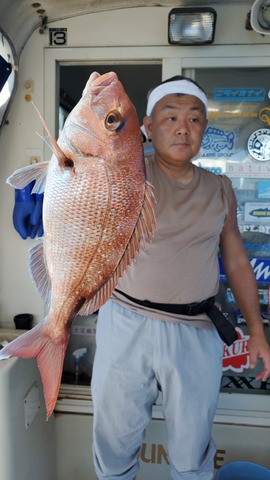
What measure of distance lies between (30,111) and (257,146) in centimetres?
164

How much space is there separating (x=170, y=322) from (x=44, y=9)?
2166mm

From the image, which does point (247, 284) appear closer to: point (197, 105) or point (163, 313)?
point (163, 313)

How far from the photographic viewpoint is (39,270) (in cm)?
129

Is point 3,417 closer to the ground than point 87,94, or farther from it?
closer to the ground

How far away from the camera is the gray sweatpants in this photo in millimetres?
1769

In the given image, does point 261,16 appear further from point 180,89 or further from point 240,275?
point 240,275

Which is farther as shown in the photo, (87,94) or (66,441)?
(66,441)

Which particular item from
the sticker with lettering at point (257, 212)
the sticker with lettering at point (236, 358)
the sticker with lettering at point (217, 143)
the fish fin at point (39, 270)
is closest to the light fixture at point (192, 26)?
the sticker with lettering at point (217, 143)

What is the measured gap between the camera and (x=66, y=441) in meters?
2.81

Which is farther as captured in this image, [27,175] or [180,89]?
[180,89]

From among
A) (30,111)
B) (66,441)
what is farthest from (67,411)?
(30,111)

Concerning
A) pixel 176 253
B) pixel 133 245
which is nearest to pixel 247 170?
pixel 176 253

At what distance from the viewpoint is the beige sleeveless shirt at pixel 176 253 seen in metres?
1.77

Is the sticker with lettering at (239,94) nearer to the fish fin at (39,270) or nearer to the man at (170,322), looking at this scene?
the man at (170,322)
